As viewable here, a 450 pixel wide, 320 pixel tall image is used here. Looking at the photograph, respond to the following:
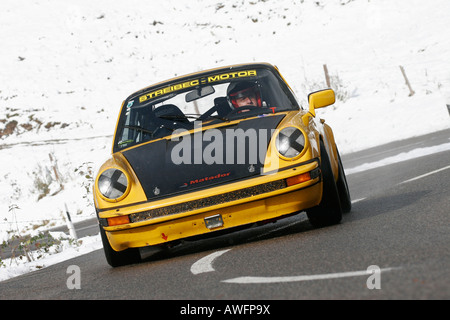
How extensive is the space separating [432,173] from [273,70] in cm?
294

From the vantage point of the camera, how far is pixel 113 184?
17.5 ft

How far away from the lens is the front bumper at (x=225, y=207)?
16.7 feet

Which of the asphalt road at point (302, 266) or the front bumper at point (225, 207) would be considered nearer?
the asphalt road at point (302, 266)

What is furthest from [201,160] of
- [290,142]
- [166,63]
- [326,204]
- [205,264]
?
[166,63]

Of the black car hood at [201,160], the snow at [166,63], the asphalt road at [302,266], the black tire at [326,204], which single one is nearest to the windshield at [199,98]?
the black car hood at [201,160]

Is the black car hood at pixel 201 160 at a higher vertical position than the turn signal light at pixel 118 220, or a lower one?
higher

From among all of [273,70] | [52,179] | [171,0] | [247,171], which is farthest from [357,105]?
[171,0]

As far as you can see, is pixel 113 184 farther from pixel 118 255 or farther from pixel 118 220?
pixel 118 255

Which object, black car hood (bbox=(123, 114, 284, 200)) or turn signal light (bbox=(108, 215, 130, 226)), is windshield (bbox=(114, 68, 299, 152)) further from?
turn signal light (bbox=(108, 215, 130, 226))

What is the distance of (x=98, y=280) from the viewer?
16.4ft

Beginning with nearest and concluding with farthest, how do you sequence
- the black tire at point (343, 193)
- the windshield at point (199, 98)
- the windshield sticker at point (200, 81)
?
the windshield at point (199, 98), the black tire at point (343, 193), the windshield sticker at point (200, 81)

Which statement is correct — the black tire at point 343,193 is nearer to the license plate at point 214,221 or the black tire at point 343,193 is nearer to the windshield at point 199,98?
the windshield at point 199,98

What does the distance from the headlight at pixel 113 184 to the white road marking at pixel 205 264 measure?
2.73ft
